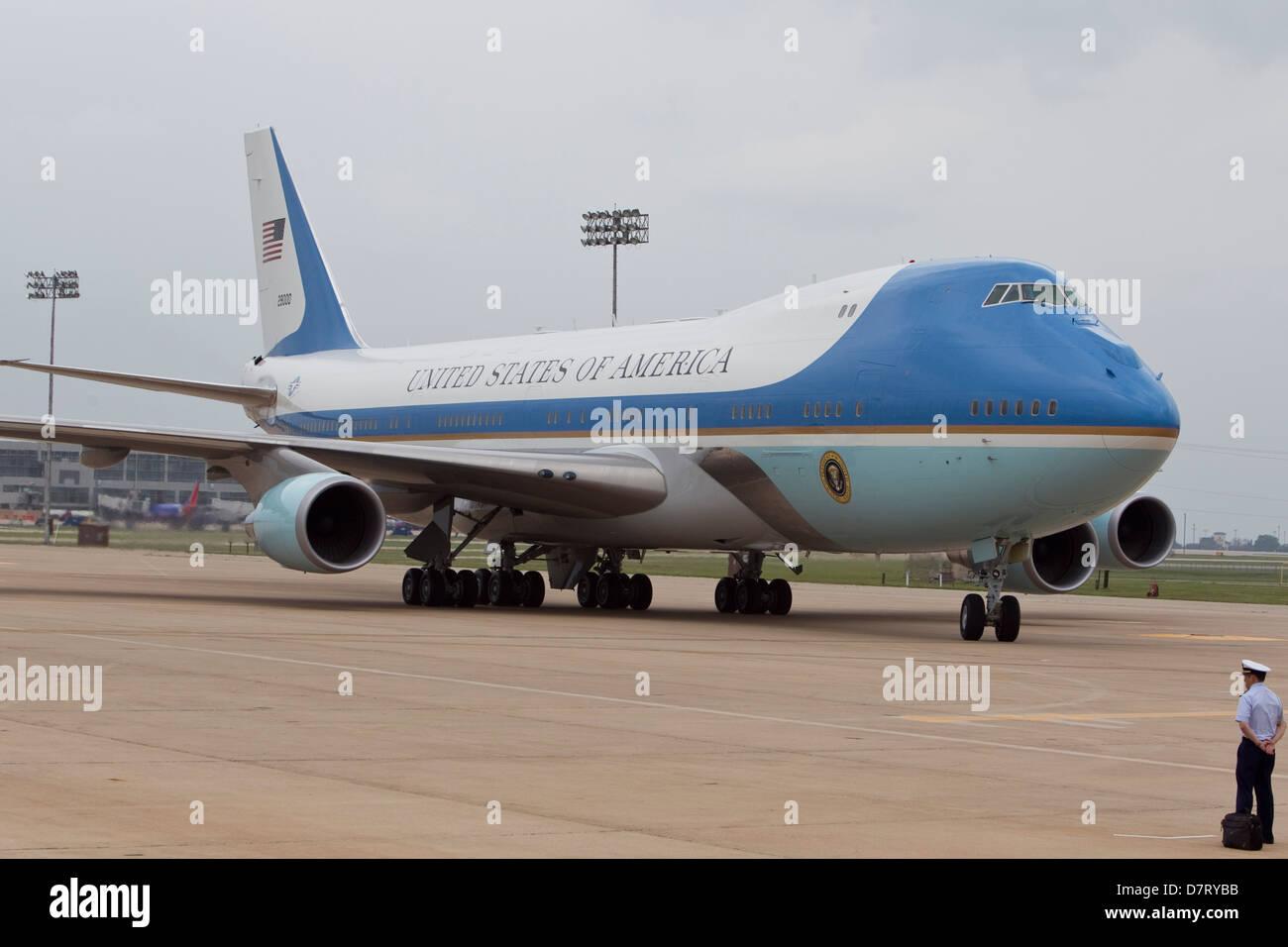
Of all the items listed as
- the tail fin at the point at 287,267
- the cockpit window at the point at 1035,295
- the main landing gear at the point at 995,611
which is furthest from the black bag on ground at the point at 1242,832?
the tail fin at the point at 287,267

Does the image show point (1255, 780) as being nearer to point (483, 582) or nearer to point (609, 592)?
point (609, 592)

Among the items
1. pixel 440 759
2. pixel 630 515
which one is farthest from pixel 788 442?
pixel 440 759

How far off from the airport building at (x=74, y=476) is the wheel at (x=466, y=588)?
52113mm

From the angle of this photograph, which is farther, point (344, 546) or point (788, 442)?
point (344, 546)

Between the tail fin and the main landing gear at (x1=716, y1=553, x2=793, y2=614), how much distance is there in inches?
476

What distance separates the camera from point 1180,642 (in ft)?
78.5

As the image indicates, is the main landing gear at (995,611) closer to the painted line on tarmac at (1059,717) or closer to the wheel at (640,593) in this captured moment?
the painted line on tarmac at (1059,717)

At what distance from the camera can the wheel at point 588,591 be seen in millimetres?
29391

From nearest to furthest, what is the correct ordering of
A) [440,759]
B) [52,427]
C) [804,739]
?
1. [440,759]
2. [804,739]
3. [52,427]

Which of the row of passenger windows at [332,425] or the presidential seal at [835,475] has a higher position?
the row of passenger windows at [332,425]

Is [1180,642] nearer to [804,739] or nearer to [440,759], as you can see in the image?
[804,739]

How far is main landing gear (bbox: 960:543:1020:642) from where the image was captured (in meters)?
21.7
